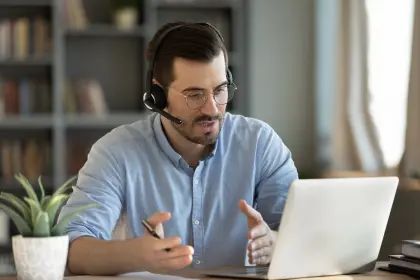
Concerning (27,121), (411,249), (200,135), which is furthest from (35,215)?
(27,121)

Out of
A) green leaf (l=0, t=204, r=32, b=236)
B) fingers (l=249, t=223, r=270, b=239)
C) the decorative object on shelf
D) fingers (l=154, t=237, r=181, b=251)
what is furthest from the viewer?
the decorative object on shelf

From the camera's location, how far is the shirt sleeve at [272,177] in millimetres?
2256

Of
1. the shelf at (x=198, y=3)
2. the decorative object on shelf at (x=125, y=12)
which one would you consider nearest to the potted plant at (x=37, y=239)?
the decorative object on shelf at (x=125, y=12)

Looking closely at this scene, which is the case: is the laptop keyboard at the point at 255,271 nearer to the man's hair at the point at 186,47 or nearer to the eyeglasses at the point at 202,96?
the eyeglasses at the point at 202,96

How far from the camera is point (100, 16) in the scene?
5340 millimetres

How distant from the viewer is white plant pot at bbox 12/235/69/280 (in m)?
1.61

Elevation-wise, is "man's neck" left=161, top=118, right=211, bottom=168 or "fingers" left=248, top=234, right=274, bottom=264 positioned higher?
"man's neck" left=161, top=118, right=211, bottom=168

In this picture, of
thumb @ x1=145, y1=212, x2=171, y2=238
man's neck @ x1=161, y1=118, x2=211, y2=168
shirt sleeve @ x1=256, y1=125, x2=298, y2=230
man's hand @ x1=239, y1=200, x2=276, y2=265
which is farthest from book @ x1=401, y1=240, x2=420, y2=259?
man's neck @ x1=161, y1=118, x2=211, y2=168

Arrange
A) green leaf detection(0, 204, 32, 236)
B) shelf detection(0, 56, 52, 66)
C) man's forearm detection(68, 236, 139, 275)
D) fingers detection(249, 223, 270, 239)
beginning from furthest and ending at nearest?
1. shelf detection(0, 56, 52, 66)
2. fingers detection(249, 223, 270, 239)
3. man's forearm detection(68, 236, 139, 275)
4. green leaf detection(0, 204, 32, 236)

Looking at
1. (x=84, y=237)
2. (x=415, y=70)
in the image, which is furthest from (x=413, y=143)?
(x=84, y=237)

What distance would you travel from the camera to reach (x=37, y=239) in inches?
63.3

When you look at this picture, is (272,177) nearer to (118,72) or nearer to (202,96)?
(202,96)

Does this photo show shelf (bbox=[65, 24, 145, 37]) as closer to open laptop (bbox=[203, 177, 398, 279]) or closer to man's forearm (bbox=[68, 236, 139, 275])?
man's forearm (bbox=[68, 236, 139, 275])

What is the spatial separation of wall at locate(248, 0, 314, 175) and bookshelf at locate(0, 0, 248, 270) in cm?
11
